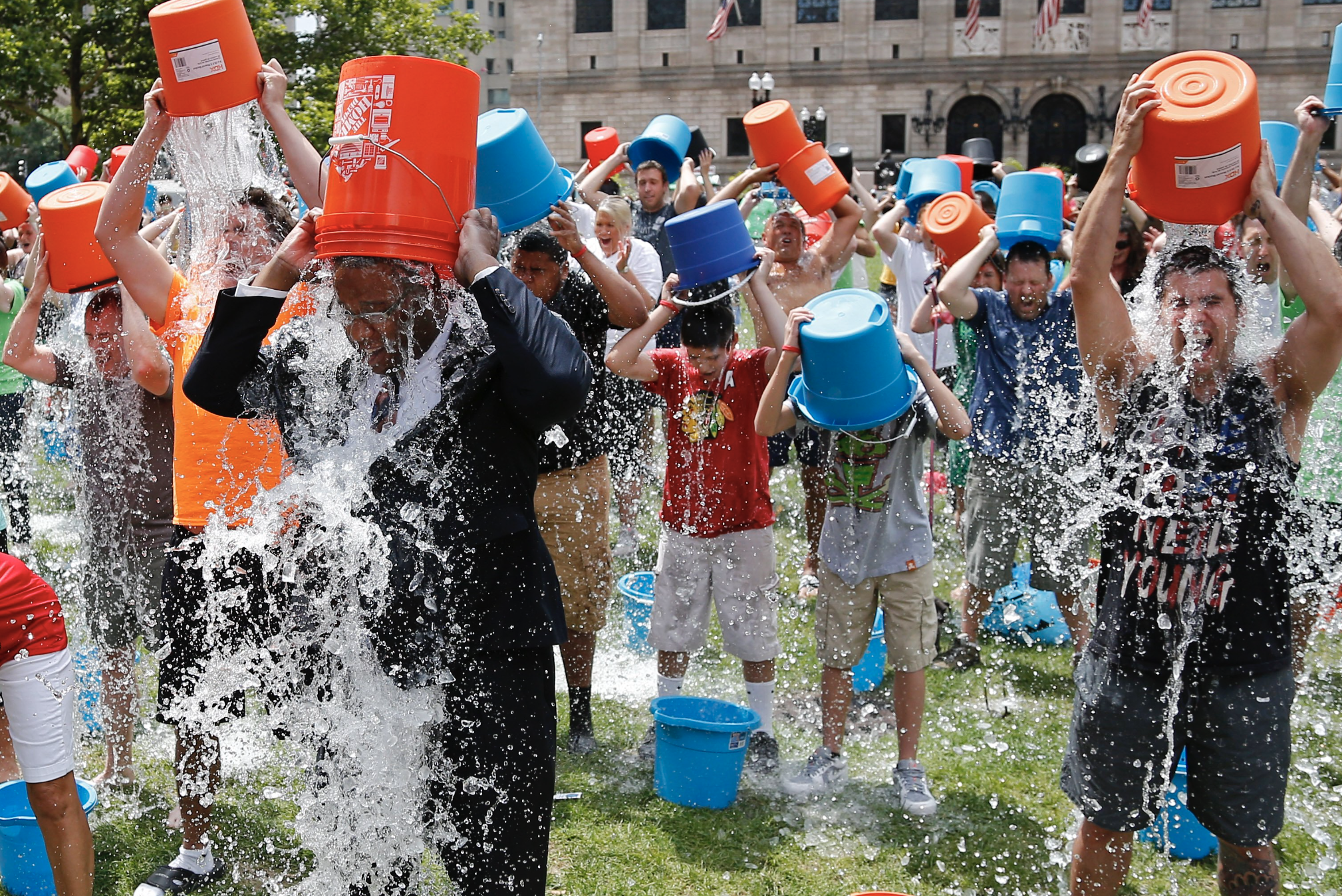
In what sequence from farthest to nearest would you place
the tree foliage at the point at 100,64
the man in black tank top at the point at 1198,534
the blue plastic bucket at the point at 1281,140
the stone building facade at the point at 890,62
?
the stone building facade at the point at 890,62 < the tree foliage at the point at 100,64 < the blue plastic bucket at the point at 1281,140 < the man in black tank top at the point at 1198,534

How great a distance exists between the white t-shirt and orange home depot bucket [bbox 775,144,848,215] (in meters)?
1.83

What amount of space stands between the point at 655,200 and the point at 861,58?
150 ft

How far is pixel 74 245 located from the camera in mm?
3896

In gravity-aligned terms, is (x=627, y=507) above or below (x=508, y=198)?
below

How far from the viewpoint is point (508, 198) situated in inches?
141

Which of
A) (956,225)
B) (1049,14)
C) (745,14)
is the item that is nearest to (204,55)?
(956,225)

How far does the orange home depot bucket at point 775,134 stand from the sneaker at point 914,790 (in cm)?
301

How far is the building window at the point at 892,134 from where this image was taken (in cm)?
5100

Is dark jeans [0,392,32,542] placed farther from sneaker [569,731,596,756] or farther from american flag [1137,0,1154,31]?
american flag [1137,0,1154,31]

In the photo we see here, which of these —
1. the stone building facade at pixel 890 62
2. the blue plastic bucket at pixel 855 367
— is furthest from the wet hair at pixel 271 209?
the stone building facade at pixel 890 62

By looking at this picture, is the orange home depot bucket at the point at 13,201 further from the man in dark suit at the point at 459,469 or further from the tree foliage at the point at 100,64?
the tree foliage at the point at 100,64

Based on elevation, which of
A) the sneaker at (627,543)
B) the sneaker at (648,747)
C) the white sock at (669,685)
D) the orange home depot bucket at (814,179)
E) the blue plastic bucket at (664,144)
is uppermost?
the blue plastic bucket at (664,144)

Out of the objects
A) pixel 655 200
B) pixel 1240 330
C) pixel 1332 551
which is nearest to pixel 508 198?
pixel 1240 330

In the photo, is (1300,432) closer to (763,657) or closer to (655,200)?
(763,657)
